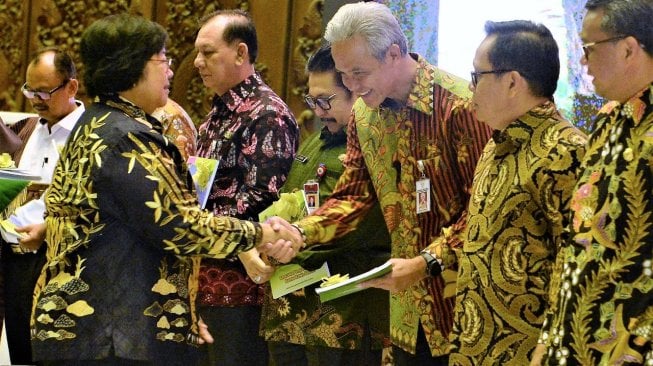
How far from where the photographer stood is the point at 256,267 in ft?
12.2

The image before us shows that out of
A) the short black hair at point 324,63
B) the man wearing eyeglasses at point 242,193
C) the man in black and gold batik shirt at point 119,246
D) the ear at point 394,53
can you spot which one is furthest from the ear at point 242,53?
the man in black and gold batik shirt at point 119,246

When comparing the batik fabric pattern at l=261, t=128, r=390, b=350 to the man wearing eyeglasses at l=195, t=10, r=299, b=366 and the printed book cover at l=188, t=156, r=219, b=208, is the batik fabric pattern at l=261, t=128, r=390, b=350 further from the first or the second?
the printed book cover at l=188, t=156, r=219, b=208

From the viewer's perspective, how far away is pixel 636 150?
2135 mm

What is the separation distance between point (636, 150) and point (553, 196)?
38cm

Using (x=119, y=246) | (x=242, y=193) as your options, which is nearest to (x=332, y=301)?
(x=242, y=193)

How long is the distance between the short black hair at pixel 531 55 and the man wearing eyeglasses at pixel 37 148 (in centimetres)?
254

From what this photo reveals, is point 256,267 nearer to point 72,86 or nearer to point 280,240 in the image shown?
point 280,240

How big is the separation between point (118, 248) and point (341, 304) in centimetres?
99

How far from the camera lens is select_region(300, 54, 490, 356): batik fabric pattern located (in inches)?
119

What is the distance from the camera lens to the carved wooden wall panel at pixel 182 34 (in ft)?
17.8

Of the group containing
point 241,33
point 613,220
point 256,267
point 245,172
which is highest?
point 241,33

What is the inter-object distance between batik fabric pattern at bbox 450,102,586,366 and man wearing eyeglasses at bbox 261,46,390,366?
3.12ft

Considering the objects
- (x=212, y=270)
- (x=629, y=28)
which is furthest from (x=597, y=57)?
(x=212, y=270)

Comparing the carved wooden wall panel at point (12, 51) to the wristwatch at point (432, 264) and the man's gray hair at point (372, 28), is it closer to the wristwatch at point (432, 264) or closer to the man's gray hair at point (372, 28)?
the man's gray hair at point (372, 28)
